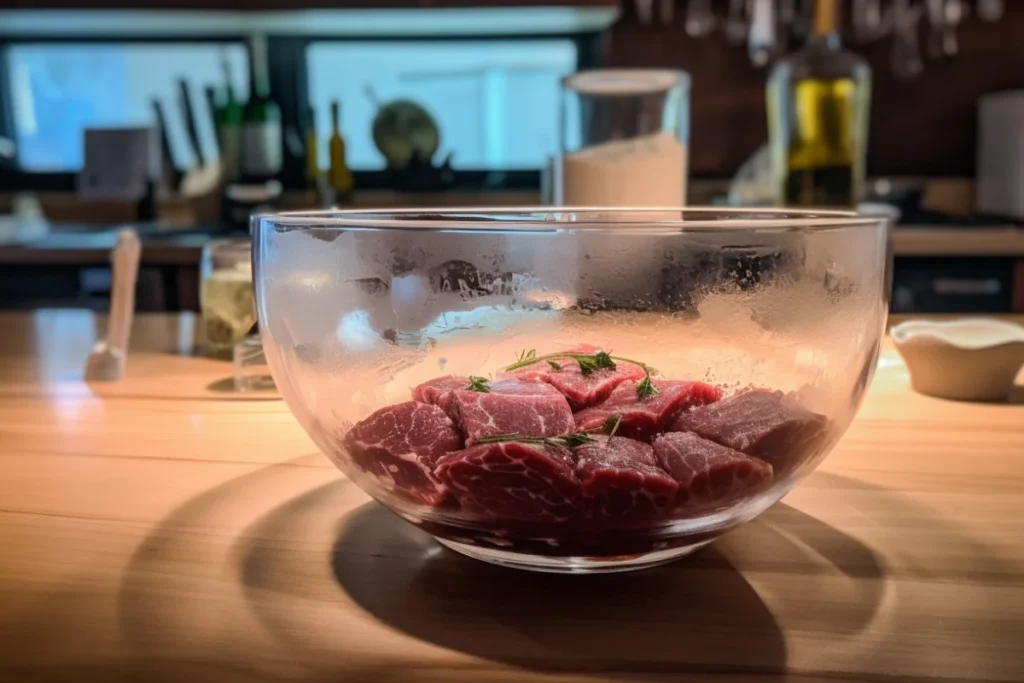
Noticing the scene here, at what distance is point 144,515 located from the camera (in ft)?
1.52

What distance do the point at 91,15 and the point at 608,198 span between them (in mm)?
1642

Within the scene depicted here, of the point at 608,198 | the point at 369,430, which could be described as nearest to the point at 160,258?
the point at 608,198

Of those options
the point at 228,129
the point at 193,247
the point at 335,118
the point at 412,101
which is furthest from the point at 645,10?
the point at 193,247

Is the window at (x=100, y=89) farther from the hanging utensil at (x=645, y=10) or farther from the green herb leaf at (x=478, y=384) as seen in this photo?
the green herb leaf at (x=478, y=384)

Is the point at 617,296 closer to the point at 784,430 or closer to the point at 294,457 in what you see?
the point at 784,430

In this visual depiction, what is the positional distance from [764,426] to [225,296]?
0.62 metres

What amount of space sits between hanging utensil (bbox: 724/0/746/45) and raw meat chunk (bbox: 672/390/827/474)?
221cm

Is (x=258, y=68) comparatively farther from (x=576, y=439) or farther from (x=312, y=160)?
(x=576, y=439)

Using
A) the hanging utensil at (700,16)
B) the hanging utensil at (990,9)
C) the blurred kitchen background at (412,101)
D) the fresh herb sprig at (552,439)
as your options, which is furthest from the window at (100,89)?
the fresh herb sprig at (552,439)

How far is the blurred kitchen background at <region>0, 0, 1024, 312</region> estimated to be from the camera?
2.27 metres

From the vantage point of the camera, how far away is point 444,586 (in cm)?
38

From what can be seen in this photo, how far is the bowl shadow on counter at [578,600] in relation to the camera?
32 cm

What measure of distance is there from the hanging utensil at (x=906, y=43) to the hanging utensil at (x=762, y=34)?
0.31 metres

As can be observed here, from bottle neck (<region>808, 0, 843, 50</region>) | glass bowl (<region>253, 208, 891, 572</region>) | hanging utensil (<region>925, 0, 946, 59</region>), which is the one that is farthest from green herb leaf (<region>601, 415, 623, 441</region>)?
hanging utensil (<region>925, 0, 946, 59</region>)
